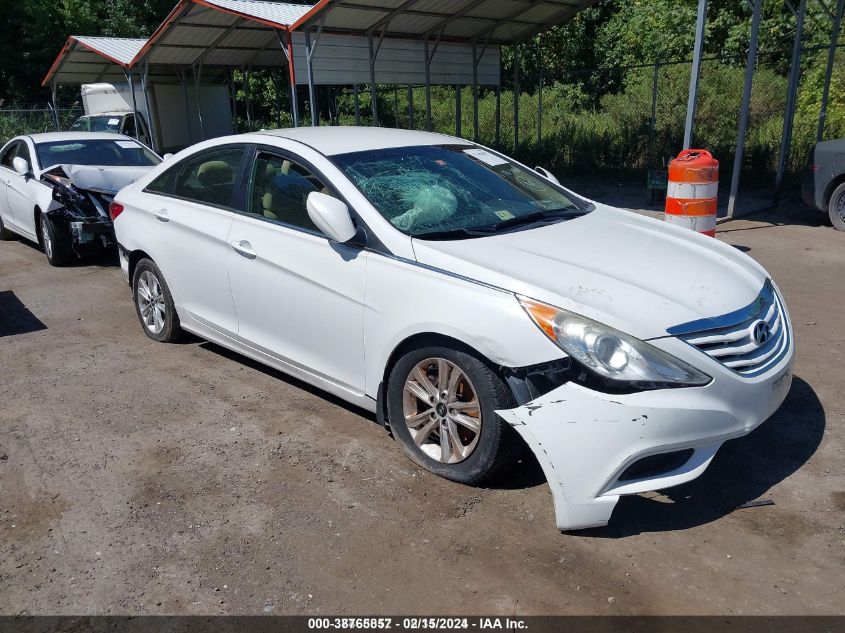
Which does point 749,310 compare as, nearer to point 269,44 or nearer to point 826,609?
point 826,609

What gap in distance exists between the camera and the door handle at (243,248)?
4.50m

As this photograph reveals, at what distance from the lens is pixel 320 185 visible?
13.9ft

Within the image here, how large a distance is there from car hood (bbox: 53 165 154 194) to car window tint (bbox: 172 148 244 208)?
12.2ft

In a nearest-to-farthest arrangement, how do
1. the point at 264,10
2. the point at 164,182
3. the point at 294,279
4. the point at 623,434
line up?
the point at 623,434 → the point at 294,279 → the point at 164,182 → the point at 264,10

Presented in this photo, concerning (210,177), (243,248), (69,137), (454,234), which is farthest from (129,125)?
(454,234)

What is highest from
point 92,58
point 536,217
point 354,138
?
point 92,58

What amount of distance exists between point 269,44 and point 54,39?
1642 cm

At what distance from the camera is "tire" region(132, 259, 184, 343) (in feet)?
18.3

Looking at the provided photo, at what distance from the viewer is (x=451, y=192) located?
426cm

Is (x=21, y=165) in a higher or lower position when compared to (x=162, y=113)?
higher

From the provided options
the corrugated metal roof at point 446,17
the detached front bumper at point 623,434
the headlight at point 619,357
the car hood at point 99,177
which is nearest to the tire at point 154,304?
the car hood at point 99,177

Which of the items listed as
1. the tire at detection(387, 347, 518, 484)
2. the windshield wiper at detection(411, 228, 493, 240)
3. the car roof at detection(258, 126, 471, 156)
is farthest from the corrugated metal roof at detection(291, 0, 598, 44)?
the tire at detection(387, 347, 518, 484)

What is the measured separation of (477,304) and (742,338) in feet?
3.96

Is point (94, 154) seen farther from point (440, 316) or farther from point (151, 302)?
point (440, 316)
